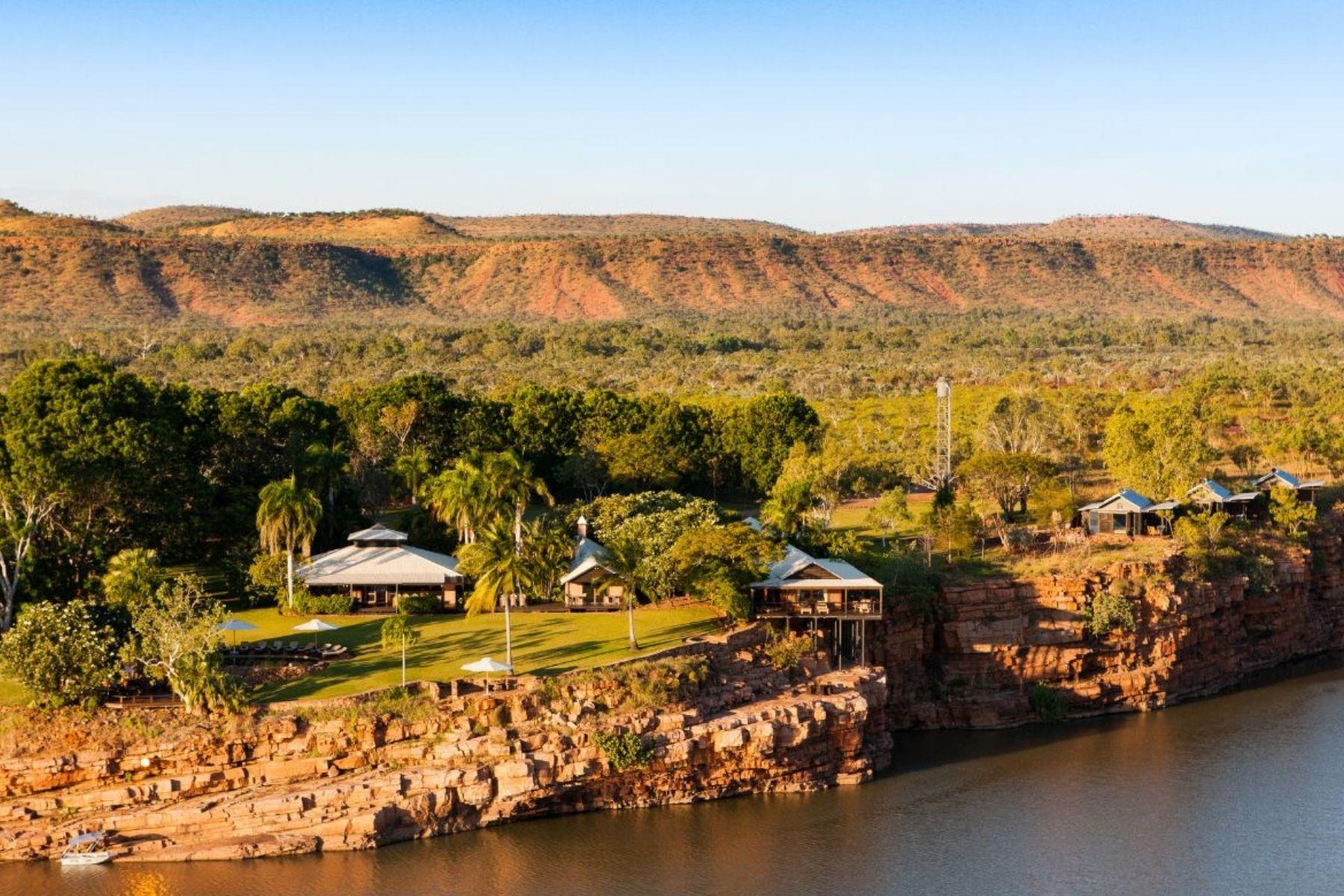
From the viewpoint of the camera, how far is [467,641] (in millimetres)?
53438

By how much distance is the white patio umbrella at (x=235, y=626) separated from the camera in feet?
169

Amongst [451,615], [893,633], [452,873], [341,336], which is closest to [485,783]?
[452,873]

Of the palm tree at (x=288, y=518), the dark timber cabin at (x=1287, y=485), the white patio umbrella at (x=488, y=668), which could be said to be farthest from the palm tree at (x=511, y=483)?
the dark timber cabin at (x=1287, y=485)

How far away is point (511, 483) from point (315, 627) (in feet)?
36.8

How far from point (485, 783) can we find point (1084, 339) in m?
163

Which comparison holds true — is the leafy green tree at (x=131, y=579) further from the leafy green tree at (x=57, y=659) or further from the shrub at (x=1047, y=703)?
the shrub at (x=1047, y=703)

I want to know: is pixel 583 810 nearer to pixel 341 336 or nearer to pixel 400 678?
pixel 400 678

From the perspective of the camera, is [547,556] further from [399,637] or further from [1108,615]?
[1108,615]

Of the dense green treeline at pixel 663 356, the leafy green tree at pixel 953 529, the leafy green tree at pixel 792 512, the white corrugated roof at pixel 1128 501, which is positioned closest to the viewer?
the leafy green tree at pixel 792 512

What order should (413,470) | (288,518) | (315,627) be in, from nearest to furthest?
(315,627), (288,518), (413,470)

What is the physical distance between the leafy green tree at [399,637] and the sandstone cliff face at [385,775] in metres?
3.01

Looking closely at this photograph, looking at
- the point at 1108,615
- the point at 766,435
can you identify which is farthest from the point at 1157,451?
the point at 766,435

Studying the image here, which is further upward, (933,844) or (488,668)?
(488,668)

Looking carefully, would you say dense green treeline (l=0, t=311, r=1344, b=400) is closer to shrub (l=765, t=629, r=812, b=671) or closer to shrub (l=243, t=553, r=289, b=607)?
shrub (l=243, t=553, r=289, b=607)
